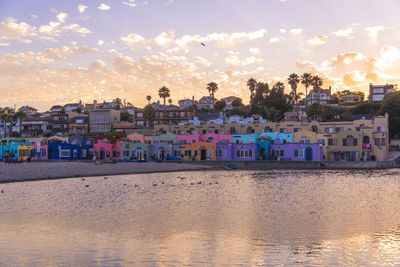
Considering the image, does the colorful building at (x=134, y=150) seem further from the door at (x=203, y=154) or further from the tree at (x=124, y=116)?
the tree at (x=124, y=116)

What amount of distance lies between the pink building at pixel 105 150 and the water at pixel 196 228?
Result: 5091cm

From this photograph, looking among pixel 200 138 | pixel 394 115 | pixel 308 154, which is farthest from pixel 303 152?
pixel 394 115

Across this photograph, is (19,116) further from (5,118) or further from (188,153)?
(188,153)

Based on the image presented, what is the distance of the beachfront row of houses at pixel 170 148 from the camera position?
86062mm

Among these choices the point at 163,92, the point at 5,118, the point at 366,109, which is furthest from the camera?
the point at 163,92

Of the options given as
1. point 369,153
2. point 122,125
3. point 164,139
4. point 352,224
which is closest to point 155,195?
point 352,224

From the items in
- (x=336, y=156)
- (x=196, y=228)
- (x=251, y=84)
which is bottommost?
(x=196, y=228)

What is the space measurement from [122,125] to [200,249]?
351 ft

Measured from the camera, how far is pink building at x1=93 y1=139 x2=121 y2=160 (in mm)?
91688

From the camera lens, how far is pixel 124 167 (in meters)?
68.9

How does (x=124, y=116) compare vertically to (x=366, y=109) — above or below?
below

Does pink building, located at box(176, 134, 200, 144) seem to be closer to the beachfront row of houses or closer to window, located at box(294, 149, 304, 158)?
the beachfront row of houses

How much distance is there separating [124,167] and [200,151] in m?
23.7

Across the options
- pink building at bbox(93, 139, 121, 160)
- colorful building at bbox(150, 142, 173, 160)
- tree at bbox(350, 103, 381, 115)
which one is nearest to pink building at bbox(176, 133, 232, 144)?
colorful building at bbox(150, 142, 173, 160)
